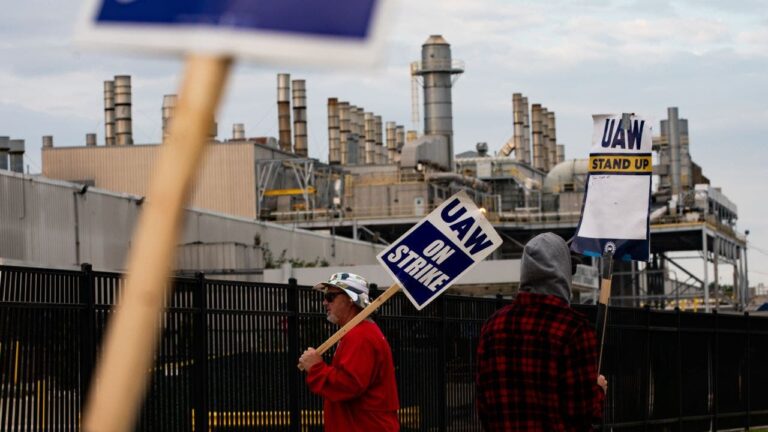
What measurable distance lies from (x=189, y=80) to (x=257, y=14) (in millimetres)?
144

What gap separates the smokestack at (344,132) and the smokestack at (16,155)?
114 feet

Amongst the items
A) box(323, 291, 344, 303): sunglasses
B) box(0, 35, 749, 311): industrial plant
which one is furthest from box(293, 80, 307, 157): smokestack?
box(323, 291, 344, 303): sunglasses

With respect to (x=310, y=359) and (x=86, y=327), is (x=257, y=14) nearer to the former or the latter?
(x=310, y=359)

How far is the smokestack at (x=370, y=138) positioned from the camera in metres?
106

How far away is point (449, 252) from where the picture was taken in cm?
923

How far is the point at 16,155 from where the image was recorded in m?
61.2

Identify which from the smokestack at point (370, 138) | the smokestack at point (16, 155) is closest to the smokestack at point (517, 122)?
the smokestack at point (370, 138)

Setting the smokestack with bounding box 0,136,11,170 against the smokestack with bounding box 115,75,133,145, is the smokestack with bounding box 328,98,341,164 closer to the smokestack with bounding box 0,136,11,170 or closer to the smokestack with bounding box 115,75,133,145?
the smokestack with bounding box 115,75,133,145

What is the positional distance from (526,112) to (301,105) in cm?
2537

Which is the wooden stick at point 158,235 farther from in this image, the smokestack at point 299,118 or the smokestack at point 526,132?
the smokestack at point 526,132

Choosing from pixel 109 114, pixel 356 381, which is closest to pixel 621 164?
pixel 356 381

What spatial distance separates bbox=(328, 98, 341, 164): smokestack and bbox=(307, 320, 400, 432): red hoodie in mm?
83503

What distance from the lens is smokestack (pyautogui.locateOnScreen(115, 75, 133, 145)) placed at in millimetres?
78875

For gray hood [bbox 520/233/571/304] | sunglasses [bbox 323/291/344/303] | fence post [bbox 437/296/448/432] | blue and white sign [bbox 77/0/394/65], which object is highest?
blue and white sign [bbox 77/0/394/65]
